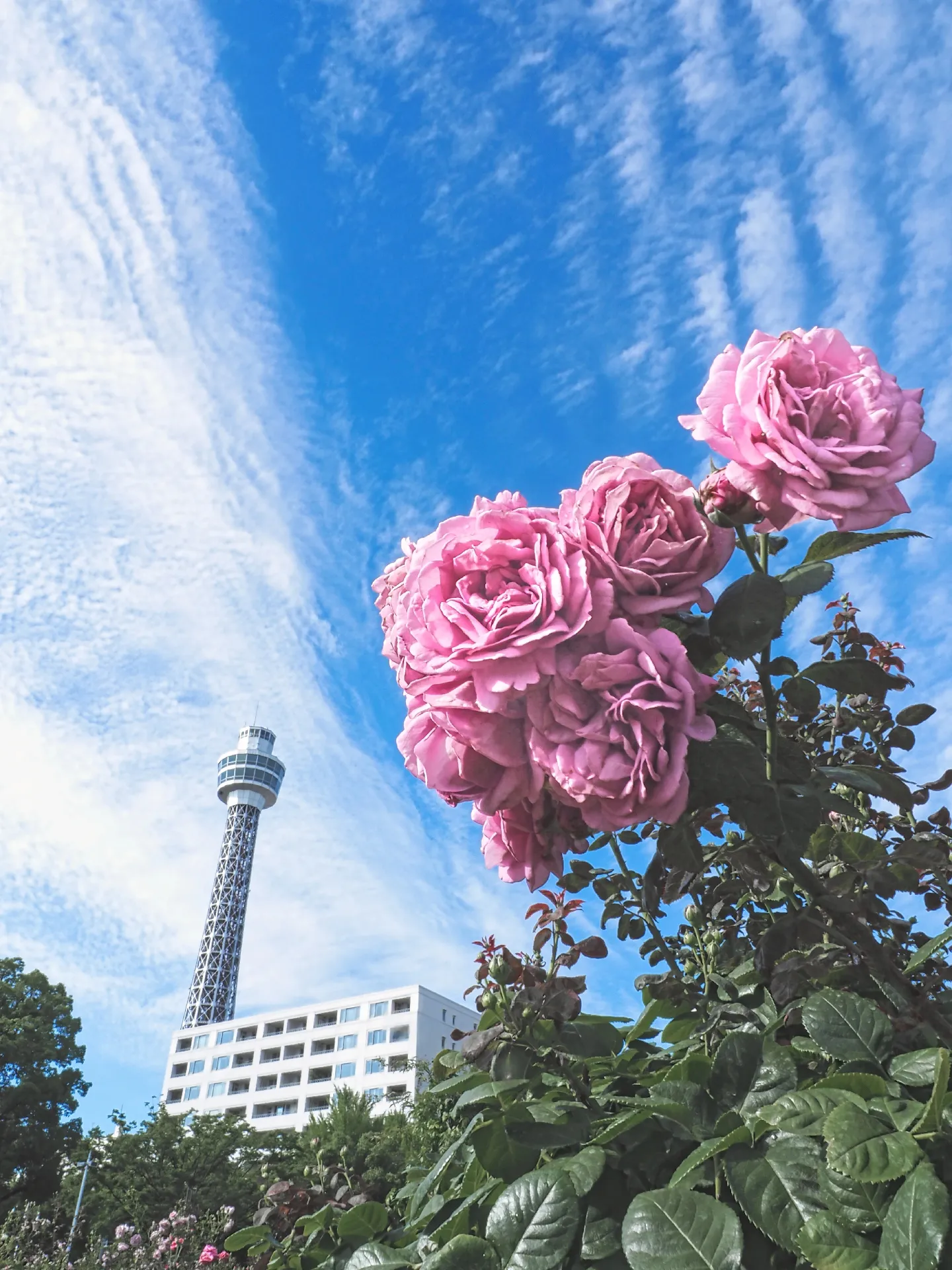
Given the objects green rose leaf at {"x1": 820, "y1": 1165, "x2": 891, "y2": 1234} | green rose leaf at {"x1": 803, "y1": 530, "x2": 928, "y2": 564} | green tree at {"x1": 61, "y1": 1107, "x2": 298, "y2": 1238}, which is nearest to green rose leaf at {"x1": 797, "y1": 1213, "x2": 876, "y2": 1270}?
green rose leaf at {"x1": 820, "y1": 1165, "x2": 891, "y2": 1234}

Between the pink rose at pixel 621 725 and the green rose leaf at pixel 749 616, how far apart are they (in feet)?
0.29

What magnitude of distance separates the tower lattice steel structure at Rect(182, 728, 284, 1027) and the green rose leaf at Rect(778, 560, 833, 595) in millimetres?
57787

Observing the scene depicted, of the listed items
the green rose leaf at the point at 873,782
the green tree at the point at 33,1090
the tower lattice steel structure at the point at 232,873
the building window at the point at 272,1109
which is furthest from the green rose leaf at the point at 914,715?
the tower lattice steel structure at the point at 232,873

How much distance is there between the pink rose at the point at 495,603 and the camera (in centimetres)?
77

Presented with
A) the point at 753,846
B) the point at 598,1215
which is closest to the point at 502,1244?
the point at 598,1215

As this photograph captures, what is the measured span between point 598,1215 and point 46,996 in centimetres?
2558

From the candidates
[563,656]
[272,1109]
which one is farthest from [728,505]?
[272,1109]

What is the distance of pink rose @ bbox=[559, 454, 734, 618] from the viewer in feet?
2.70

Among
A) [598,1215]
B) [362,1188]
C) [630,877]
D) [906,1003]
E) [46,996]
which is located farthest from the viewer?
[46,996]

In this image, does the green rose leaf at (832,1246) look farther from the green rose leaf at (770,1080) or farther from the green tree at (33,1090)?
the green tree at (33,1090)

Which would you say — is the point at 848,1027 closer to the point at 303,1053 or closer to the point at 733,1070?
the point at 733,1070

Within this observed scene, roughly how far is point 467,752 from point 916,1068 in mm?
486

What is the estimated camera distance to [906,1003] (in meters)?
1.03

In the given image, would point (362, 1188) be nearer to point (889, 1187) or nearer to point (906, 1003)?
point (906, 1003)
